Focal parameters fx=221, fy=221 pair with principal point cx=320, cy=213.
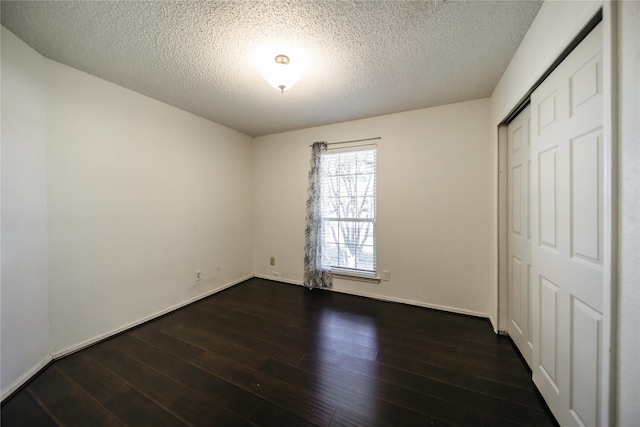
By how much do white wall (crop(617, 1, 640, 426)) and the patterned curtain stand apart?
265cm

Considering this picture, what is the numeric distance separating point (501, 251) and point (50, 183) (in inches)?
155

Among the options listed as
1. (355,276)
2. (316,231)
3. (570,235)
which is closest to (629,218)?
(570,235)

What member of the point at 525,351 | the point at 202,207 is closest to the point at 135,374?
the point at 202,207

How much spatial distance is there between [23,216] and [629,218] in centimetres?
325

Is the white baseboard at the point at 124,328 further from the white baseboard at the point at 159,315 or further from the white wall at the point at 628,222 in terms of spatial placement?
the white wall at the point at 628,222

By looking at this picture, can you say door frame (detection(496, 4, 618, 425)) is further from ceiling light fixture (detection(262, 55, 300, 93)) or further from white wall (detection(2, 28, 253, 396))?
white wall (detection(2, 28, 253, 396))

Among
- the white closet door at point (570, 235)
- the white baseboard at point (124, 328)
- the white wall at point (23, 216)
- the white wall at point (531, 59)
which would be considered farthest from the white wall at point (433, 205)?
the white wall at point (23, 216)

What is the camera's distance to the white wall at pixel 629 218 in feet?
2.39

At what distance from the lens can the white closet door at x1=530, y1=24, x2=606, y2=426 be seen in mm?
961

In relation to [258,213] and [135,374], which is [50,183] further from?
[258,213]

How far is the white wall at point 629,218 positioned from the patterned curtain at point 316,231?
2.65 meters

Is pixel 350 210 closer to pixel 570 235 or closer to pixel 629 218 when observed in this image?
pixel 570 235

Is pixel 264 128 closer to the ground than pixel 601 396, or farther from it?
farther from it

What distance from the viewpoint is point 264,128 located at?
11.3 feet
